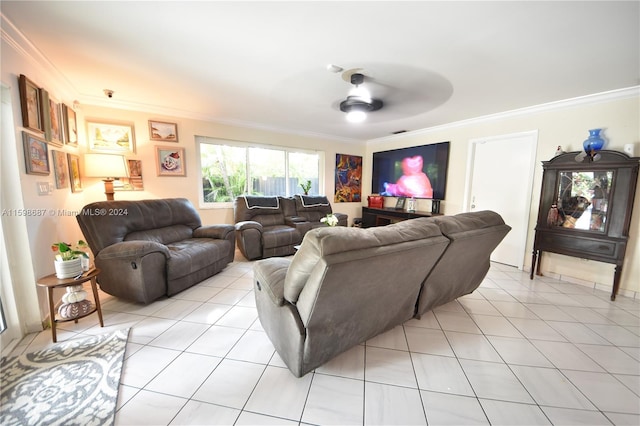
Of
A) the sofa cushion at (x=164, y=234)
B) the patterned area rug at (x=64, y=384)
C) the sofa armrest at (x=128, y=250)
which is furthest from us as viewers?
the sofa cushion at (x=164, y=234)

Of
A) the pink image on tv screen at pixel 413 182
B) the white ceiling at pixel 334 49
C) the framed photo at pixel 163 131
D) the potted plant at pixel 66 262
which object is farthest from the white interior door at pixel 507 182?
the potted plant at pixel 66 262

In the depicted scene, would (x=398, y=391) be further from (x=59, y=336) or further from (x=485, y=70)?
(x=485, y=70)

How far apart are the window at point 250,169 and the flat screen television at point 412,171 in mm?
1440

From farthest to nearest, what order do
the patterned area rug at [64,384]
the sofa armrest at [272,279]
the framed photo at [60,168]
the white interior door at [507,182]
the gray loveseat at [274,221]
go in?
the gray loveseat at [274,221] → the white interior door at [507,182] → the framed photo at [60,168] → the sofa armrest at [272,279] → the patterned area rug at [64,384]

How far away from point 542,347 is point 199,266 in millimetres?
3184

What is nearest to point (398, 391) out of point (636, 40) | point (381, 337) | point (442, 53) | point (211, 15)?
point (381, 337)

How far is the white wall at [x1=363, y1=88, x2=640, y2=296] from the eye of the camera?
248 cm

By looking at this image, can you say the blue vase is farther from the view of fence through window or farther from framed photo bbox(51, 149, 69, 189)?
framed photo bbox(51, 149, 69, 189)

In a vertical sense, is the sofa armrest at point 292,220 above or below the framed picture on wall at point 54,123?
below

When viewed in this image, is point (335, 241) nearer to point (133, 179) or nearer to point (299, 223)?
point (299, 223)

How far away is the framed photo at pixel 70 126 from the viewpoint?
2.52 m

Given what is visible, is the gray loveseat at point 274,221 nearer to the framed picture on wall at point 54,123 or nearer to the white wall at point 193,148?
the white wall at point 193,148

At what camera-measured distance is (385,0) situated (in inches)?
53.2

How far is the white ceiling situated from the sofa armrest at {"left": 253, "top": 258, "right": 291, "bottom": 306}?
5.52ft
